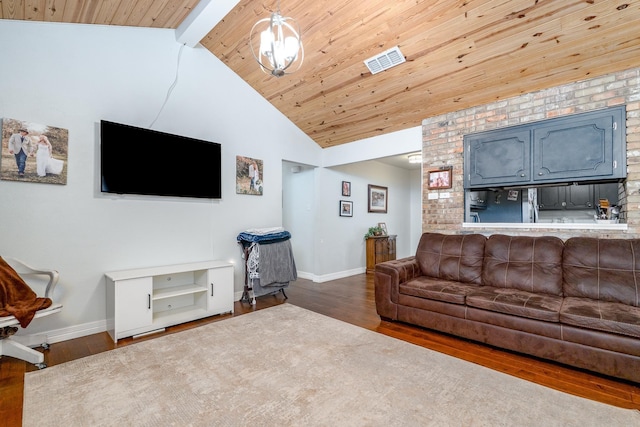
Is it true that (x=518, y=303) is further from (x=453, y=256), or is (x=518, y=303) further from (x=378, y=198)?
(x=378, y=198)

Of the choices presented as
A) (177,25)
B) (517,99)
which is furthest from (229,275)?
(517,99)

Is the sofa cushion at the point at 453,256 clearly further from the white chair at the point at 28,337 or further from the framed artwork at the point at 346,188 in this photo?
the white chair at the point at 28,337

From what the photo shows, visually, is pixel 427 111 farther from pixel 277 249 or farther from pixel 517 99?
pixel 277 249

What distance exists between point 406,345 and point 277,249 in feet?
7.00

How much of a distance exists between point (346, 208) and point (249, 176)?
7.18 ft

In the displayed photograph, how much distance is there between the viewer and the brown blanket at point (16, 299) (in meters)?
2.19

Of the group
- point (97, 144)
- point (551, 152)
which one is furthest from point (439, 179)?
point (97, 144)

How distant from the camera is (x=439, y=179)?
12.9 ft

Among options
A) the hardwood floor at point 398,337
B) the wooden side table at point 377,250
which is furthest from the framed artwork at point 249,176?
the wooden side table at point 377,250

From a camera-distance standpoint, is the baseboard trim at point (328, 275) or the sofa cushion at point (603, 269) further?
the baseboard trim at point (328, 275)

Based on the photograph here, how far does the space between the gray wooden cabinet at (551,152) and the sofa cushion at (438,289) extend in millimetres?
1328

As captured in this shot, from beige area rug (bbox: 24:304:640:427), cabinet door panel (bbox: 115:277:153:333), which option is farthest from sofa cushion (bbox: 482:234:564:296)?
cabinet door panel (bbox: 115:277:153:333)

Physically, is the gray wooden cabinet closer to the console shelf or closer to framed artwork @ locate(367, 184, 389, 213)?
framed artwork @ locate(367, 184, 389, 213)

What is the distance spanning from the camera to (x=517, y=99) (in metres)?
3.29
